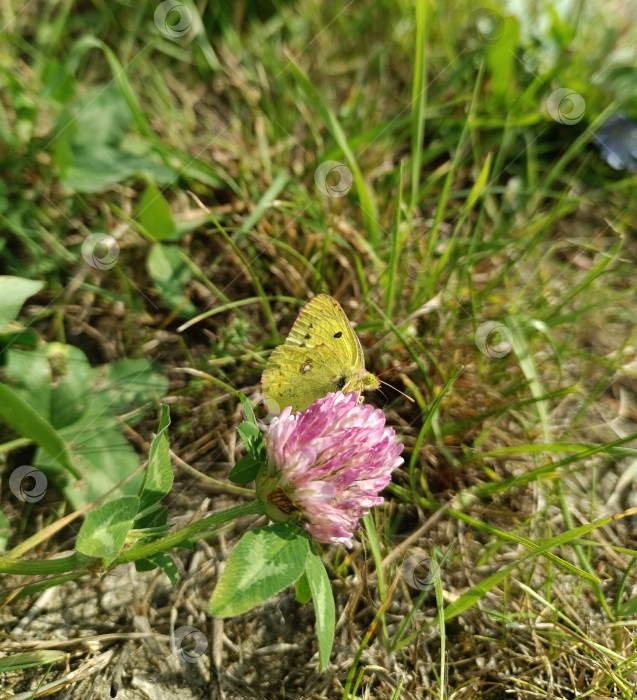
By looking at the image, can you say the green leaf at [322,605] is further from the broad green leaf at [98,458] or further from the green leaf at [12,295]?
the green leaf at [12,295]

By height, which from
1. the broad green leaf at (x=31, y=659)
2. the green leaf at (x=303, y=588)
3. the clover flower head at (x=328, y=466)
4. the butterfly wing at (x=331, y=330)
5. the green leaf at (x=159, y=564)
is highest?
the butterfly wing at (x=331, y=330)

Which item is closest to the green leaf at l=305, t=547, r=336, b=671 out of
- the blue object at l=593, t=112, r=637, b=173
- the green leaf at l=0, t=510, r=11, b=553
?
the green leaf at l=0, t=510, r=11, b=553

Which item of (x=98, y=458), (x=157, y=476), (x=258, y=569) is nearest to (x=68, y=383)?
(x=98, y=458)

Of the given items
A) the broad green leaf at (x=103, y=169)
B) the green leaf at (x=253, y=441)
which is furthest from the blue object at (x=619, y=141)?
the green leaf at (x=253, y=441)

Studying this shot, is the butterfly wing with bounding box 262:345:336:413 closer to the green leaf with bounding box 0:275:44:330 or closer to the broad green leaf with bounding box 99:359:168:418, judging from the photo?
the broad green leaf with bounding box 99:359:168:418

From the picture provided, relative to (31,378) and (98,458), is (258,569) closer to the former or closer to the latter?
(98,458)
